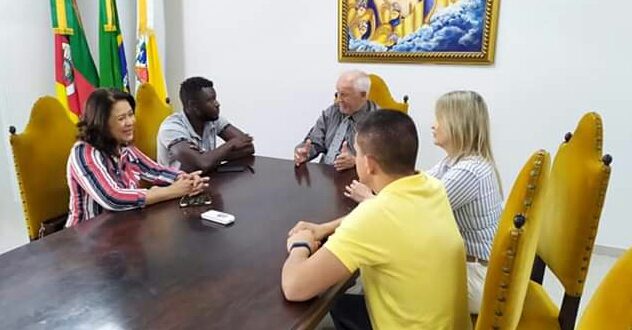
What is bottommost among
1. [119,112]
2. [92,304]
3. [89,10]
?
[92,304]

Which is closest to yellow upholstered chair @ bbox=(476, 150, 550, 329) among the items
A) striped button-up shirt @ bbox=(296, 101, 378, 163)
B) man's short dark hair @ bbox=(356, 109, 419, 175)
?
man's short dark hair @ bbox=(356, 109, 419, 175)

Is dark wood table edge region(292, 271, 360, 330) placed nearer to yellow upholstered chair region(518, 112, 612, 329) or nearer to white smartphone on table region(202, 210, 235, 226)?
white smartphone on table region(202, 210, 235, 226)

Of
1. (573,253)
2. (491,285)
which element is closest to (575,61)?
(573,253)

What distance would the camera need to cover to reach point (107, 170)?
1814 millimetres

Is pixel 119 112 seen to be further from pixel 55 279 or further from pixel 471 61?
pixel 471 61

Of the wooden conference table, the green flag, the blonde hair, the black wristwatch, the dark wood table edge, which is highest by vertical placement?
the green flag

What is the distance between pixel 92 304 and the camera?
1.08m

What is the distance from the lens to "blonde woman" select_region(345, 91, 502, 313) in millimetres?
1563

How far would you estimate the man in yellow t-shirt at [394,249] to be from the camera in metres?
1.10

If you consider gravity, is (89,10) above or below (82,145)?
above

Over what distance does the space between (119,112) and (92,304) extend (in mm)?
1030

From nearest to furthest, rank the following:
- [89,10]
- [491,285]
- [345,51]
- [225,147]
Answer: [491,285]
[225,147]
[345,51]
[89,10]

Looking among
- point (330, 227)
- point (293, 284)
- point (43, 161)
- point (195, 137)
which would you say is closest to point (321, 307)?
point (293, 284)

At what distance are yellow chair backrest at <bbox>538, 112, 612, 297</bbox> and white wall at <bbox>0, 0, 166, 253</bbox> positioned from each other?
3.18 meters
